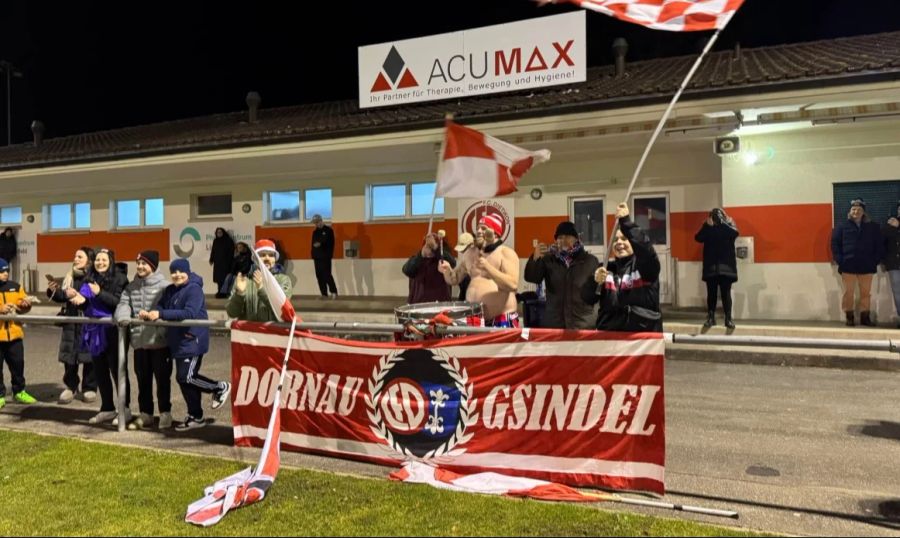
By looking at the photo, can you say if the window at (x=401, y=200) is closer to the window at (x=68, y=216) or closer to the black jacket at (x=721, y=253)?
the black jacket at (x=721, y=253)

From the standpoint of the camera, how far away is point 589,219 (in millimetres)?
12812

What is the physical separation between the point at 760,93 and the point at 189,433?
8805 millimetres

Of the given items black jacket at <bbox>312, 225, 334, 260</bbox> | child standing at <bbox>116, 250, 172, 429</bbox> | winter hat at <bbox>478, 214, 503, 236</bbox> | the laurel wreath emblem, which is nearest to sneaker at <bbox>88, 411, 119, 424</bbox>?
child standing at <bbox>116, 250, 172, 429</bbox>

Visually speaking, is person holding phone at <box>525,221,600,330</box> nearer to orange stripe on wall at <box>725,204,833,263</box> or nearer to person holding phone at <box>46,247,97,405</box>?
person holding phone at <box>46,247,97,405</box>

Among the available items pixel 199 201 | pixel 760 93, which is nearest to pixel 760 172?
pixel 760 93

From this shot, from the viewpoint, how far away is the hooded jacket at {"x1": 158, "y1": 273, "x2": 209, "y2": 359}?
18.8 ft

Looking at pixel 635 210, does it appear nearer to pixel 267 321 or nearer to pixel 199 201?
pixel 267 321

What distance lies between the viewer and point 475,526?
3.58 m

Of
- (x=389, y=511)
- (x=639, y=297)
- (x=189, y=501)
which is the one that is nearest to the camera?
(x=389, y=511)

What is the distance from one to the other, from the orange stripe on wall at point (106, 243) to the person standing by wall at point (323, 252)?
5.28 metres

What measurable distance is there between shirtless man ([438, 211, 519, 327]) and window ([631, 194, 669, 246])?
23.1 ft

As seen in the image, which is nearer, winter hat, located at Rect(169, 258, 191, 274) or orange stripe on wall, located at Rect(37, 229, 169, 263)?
winter hat, located at Rect(169, 258, 191, 274)

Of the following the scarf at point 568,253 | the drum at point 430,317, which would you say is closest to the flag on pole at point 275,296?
the drum at point 430,317

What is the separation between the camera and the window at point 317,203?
15281mm
